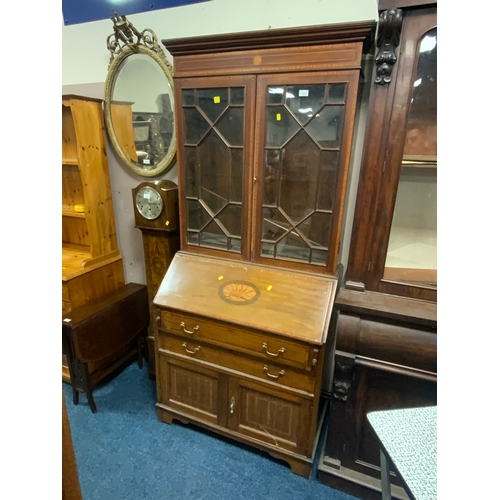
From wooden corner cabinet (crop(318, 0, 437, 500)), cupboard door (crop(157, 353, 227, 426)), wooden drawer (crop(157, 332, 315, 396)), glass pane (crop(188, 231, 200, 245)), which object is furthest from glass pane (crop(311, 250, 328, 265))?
cupboard door (crop(157, 353, 227, 426))

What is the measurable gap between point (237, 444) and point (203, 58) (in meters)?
1.98

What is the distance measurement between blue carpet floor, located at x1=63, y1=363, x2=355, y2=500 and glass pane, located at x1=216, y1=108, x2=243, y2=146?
5.30ft

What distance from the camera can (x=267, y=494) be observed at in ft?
4.89

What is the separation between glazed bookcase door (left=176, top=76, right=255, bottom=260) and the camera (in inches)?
57.7

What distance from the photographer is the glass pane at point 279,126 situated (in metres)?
1.40

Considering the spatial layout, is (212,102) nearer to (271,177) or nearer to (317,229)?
(271,177)

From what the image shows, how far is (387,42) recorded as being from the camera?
1.11 metres

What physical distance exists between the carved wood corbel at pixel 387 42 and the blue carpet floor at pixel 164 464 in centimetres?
183

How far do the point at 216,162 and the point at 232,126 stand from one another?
0.19 m

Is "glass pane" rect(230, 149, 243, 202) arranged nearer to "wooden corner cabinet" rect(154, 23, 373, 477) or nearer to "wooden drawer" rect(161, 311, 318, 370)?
"wooden corner cabinet" rect(154, 23, 373, 477)

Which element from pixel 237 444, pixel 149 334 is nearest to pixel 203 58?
pixel 149 334

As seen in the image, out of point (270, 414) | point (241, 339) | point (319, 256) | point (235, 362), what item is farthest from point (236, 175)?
point (270, 414)
